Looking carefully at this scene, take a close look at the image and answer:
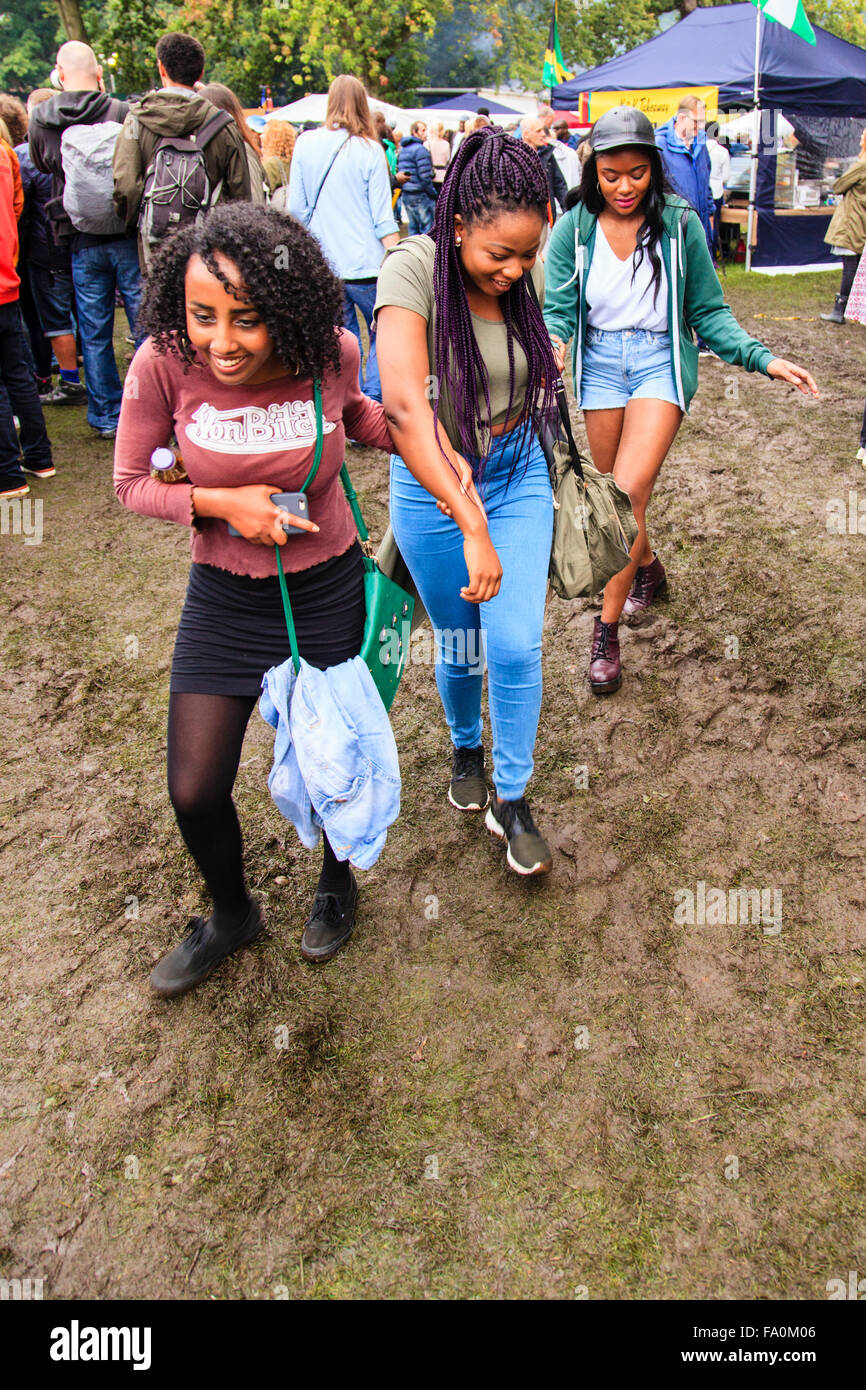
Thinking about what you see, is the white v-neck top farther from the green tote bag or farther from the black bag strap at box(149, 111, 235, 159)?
the black bag strap at box(149, 111, 235, 159)

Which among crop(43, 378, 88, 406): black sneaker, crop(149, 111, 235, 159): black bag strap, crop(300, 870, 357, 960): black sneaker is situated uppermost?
crop(149, 111, 235, 159): black bag strap

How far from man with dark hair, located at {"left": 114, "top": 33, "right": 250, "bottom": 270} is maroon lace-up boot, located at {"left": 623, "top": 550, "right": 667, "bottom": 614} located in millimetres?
2976

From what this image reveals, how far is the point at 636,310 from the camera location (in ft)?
10.7

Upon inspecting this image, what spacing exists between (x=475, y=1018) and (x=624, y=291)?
2.49 meters

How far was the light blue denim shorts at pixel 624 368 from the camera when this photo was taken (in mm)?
3309

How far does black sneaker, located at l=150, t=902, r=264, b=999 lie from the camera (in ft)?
8.14

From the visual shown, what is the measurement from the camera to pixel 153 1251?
1915 mm

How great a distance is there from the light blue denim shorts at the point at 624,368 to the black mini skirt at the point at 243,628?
169cm

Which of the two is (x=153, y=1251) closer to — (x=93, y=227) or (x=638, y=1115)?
(x=638, y=1115)

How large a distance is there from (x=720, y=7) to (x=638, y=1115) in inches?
671

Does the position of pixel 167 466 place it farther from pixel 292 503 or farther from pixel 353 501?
pixel 353 501

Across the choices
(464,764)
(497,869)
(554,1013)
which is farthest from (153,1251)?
(464,764)

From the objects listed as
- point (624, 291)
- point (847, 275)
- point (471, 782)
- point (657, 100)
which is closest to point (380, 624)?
point (471, 782)

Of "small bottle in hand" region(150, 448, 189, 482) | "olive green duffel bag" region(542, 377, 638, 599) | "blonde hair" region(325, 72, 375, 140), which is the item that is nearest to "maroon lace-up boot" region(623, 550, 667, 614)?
"olive green duffel bag" region(542, 377, 638, 599)
